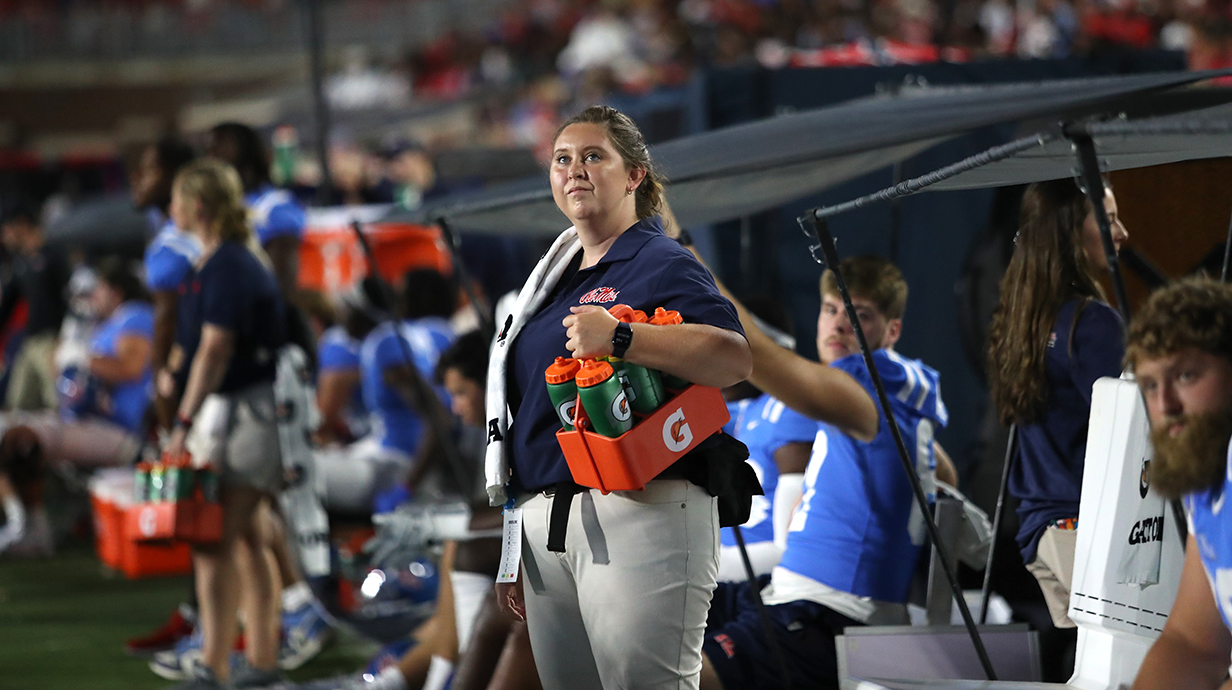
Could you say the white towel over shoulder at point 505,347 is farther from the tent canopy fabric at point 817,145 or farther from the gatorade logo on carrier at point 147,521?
the gatorade logo on carrier at point 147,521

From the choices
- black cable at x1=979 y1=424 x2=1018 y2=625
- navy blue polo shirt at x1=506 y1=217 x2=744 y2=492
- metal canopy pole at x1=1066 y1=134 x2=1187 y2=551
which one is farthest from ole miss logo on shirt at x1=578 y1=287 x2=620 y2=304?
black cable at x1=979 y1=424 x2=1018 y2=625

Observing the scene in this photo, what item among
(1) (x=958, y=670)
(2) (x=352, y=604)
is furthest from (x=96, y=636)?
(1) (x=958, y=670)

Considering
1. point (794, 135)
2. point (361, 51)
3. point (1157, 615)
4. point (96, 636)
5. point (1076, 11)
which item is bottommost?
point (96, 636)

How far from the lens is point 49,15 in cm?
2872

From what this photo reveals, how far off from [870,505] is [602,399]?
1416 millimetres

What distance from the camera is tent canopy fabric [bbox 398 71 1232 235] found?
3293 mm

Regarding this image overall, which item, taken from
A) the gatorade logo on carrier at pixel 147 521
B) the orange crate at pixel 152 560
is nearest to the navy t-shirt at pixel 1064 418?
the gatorade logo on carrier at pixel 147 521

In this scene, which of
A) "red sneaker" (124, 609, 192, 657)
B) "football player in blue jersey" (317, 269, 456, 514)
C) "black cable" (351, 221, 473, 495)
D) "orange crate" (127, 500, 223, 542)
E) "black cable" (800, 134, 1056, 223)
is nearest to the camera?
"black cable" (800, 134, 1056, 223)

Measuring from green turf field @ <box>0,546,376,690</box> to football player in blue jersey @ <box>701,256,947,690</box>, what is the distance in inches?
98.1

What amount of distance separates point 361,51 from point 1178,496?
28060 millimetres

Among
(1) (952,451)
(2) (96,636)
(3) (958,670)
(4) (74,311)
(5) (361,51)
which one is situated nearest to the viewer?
Answer: (3) (958,670)

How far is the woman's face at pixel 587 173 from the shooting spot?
99.5 inches

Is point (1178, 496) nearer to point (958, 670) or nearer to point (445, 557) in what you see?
point (958, 670)

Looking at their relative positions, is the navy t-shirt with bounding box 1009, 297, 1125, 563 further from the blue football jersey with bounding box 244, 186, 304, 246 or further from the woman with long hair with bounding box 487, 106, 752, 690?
the blue football jersey with bounding box 244, 186, 304, 246
